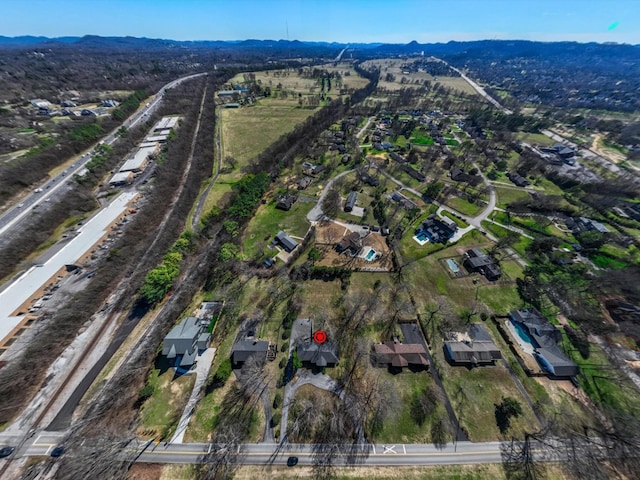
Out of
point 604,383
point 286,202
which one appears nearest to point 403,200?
point 286,202

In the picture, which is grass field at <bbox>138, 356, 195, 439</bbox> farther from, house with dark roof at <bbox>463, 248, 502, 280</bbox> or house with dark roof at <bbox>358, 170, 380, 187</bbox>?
house with dark roof at <bbox>358, 170, 380, 187</bbox>

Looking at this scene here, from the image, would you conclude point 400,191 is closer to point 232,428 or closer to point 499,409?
point 499,409

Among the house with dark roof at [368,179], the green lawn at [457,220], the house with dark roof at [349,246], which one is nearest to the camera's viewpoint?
the house with dark roof at [349,246]

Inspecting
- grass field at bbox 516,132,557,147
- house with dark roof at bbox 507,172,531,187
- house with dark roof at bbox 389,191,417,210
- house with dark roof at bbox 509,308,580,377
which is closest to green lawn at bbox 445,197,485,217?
house with dark roof at bbox 389,191,417,210

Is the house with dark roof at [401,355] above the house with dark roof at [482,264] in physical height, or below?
below

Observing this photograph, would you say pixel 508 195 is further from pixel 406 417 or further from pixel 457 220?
pixel 406 417

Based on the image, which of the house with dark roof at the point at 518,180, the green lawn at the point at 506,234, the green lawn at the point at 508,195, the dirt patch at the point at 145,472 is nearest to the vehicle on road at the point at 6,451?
the dirt patch at the point at 145,472

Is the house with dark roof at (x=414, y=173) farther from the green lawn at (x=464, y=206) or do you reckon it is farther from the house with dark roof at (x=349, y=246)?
the house with dark roof at (x=349, y=246)
